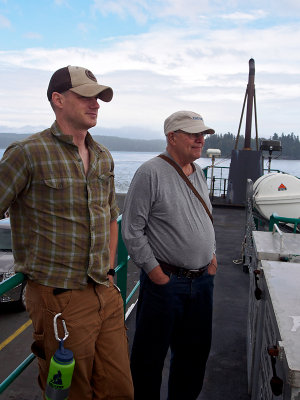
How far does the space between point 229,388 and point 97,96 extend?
8.76ft

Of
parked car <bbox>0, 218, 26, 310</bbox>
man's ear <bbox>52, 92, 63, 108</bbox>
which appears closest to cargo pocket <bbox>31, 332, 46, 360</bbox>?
man's ear <bbox>52, 92, 63, 108</bbox>

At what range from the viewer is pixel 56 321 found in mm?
1954

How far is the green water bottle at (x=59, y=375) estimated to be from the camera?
187cm

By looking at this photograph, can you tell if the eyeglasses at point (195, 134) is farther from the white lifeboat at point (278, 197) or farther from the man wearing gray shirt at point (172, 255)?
the white lifeboat at point (278, 197)

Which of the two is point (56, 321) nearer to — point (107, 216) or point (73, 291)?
point (73, 291)

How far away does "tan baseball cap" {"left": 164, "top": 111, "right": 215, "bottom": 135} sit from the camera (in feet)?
8.56

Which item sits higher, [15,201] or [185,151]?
[185,151]

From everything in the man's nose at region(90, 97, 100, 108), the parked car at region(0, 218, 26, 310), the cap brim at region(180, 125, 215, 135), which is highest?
the man's nose at region(90, 97, 100, 108)

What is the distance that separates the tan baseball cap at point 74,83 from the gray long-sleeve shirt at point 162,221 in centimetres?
72

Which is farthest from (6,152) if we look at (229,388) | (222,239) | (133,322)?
(222,239)

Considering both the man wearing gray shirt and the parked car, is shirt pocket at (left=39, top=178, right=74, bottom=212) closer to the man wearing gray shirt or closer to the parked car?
the man wearing gray shirt

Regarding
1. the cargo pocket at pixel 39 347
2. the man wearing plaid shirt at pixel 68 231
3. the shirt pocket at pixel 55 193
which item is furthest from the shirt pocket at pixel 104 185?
the cargo pocket at pixel 39 347

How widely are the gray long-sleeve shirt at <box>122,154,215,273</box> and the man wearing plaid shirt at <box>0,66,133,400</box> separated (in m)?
0.42

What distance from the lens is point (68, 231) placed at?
6.50 ft
